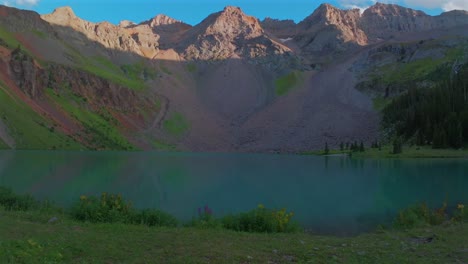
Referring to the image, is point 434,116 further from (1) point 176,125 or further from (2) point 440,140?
(1) point 176,125

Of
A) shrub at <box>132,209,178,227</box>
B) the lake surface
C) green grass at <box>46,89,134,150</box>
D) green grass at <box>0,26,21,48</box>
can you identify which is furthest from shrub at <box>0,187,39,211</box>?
green grass at <box>0,26,21,48</box>

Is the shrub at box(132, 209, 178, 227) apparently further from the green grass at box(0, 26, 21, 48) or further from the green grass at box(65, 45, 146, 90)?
the green grass at box(65, 45, 146, 90)

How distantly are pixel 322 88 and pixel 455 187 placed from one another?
14955cm

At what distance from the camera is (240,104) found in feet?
617

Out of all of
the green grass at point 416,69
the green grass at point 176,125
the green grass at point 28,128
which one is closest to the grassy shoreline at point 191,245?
the green grass at point 28,128

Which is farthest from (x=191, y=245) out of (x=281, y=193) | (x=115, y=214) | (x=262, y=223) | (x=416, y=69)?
(x=416, y=69)

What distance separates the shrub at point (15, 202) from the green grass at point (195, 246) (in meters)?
4.79

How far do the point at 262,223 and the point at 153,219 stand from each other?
14.7 ft

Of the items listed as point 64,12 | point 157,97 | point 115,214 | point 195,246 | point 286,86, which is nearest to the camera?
point 195,246

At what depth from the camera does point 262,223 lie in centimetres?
1712

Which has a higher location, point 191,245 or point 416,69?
point 416,69

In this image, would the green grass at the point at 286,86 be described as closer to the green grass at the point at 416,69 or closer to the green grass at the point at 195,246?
the green grass at the point at 416,69

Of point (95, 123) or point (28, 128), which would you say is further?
point (95, 123)

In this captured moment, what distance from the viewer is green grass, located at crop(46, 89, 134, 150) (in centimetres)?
12525
